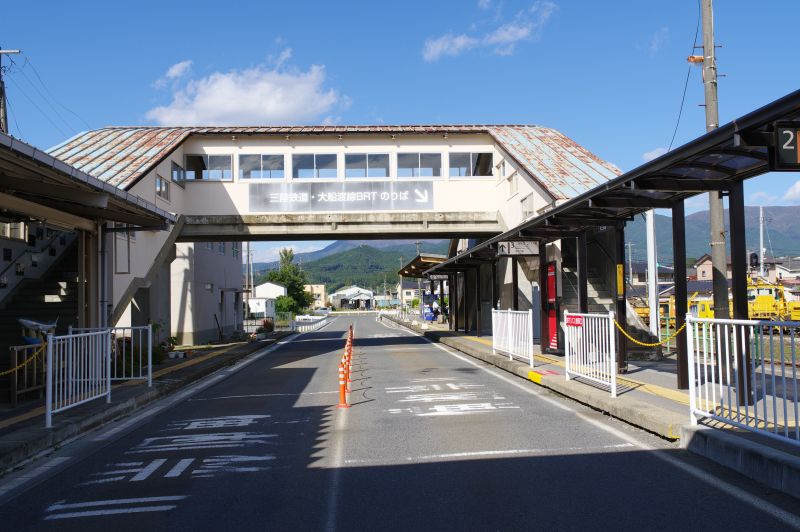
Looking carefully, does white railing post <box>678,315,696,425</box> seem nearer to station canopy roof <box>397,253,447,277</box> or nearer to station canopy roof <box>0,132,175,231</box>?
station canopy roof <box>0,132,175,231</box>

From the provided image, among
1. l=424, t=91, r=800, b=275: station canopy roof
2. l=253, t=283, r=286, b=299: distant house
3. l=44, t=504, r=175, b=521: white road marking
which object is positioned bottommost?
l=44, t=504, r=175, b=521: white road marking

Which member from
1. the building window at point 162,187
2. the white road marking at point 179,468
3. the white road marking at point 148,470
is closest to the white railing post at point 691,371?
the white road marking at point 179,468

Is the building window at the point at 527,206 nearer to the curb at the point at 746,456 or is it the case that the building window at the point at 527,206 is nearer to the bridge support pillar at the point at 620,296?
the bridge support pillar at the point at 620,296

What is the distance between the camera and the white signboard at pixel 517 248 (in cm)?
1956

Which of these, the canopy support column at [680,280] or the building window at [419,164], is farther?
the building window at [419,164]

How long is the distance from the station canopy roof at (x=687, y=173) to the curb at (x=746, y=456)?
294 centimetres

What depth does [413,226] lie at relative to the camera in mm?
26641

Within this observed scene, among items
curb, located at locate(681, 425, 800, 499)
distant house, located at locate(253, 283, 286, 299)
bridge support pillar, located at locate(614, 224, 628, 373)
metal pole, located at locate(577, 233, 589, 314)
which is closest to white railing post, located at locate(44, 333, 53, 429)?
curb, located at locate(681, 425, 800, 499)

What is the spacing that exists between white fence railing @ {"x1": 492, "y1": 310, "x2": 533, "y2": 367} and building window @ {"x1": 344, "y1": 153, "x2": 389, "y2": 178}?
1012 centimetres

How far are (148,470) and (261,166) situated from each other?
21.2 m

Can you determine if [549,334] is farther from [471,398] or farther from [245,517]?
[245,517]

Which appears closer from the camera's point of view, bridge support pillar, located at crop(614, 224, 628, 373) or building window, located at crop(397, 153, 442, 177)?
bridge support pillar, located at crop(614, 224, 628, 373)

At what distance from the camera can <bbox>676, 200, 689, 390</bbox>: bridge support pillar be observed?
11391mm

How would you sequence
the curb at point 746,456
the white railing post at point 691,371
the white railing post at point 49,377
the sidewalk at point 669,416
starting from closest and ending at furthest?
the curb at point 746,456
the sidewalk at point 669,416
the white railing post at point 691,371
the white railing post at point 49,377
